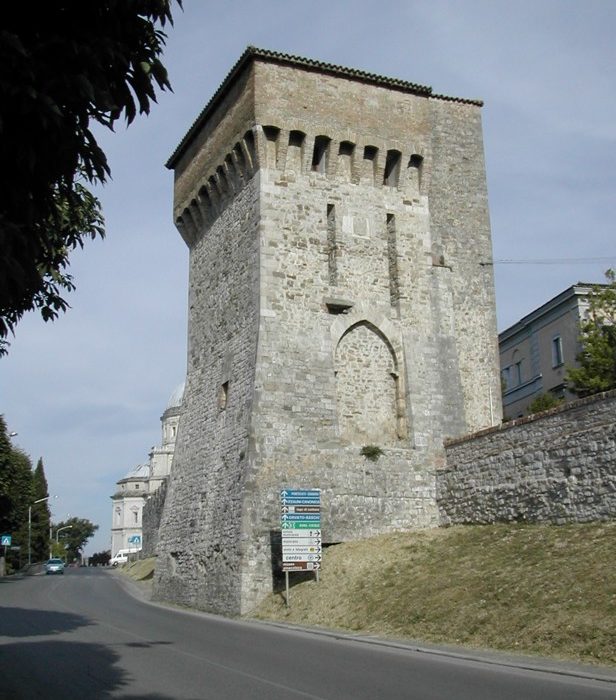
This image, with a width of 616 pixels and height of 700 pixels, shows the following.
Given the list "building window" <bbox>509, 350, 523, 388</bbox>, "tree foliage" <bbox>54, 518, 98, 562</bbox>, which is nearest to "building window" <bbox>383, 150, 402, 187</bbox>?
"building window" <bbox>509, 350, 523, 388</bbox>

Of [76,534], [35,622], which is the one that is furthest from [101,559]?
[35,622]

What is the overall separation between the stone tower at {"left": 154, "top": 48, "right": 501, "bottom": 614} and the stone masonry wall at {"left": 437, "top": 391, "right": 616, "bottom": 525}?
156 centimetres

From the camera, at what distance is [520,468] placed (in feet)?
65.8

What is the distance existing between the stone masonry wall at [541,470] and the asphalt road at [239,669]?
5626 millimetres

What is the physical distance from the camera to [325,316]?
24234mm

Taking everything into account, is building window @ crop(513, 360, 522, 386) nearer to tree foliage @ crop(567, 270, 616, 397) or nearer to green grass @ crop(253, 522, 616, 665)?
tree foliage @ crop(567, 270, 616, 397)

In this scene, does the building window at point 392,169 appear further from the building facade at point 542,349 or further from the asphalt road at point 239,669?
the building facade at point 542,349

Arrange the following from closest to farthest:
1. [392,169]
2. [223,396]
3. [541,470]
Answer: [541,470]
[223,396]
[392,169]

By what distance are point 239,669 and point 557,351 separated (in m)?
33.6

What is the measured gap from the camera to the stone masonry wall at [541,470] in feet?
56.9

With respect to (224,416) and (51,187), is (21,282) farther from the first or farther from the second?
(224,416)

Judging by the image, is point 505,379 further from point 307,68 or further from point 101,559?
point 101,559

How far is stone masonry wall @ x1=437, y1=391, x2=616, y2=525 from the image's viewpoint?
683 inches

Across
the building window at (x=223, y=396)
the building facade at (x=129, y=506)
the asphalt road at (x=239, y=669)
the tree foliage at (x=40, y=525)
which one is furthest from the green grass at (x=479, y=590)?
the building facade at (x=129, y=506)
